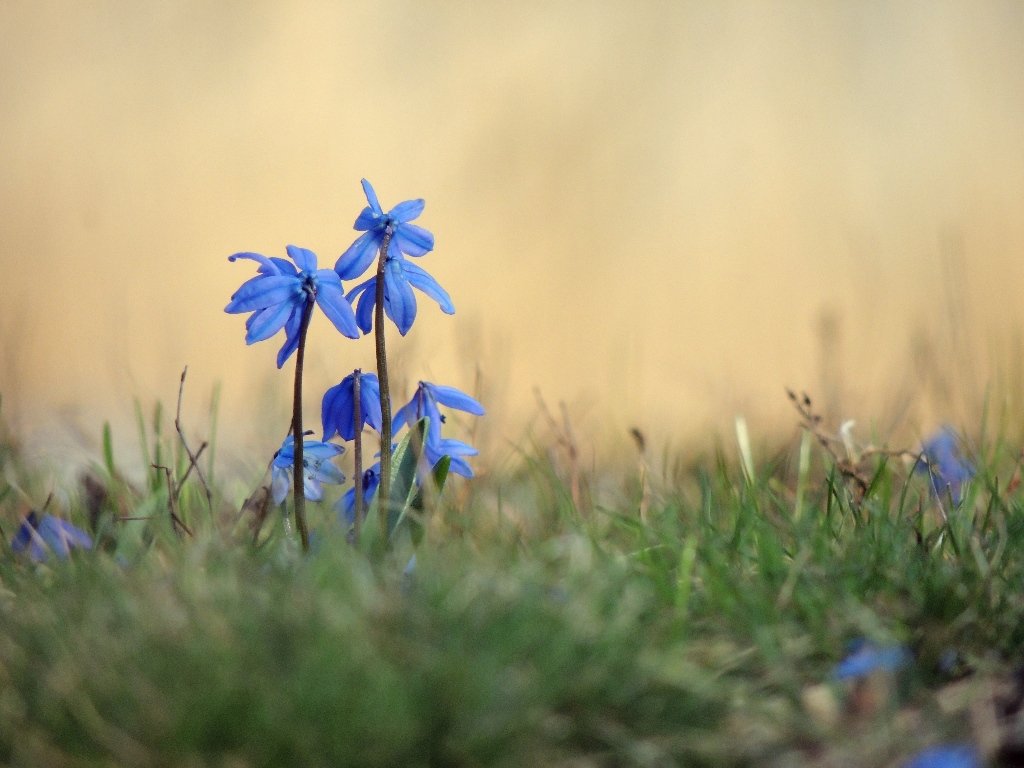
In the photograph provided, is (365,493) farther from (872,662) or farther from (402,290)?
(872,662)

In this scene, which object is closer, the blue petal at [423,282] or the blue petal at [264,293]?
the blue petal at [264,293]

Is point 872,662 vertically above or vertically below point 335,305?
below

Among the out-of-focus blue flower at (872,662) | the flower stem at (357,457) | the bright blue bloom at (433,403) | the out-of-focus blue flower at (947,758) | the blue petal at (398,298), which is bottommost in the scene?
the out-of-focus blue flower at (947,758)

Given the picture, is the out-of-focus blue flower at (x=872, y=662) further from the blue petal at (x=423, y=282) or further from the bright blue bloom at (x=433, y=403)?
the blue petal at (x=423, y=282)

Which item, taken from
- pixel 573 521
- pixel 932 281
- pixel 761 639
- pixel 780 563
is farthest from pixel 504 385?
Result: pixel 932 281

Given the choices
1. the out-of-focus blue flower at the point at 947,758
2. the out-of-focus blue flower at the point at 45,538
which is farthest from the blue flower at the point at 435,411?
the out-of-focus blue flower at the point at 947,758

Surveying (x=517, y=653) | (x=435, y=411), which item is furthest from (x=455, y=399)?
(x=517, y=653)

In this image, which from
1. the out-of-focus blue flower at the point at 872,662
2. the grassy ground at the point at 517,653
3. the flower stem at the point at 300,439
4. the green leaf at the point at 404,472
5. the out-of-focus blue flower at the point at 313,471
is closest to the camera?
the grassy ground at the point at 517,653
